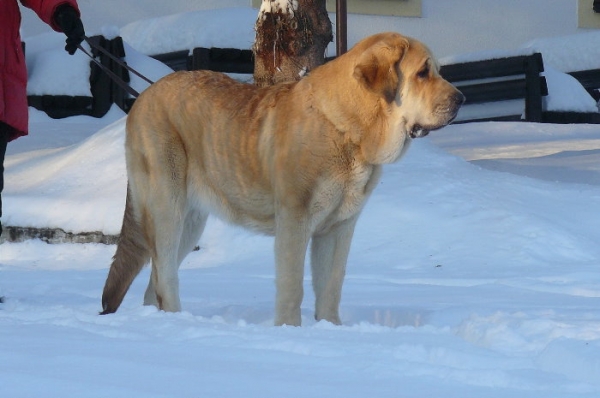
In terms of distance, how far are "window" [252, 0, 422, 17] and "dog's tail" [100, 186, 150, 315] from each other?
1456 cm

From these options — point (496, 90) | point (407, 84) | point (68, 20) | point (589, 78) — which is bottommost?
point (589, 78)

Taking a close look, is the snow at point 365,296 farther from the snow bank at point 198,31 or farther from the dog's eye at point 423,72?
the snow bank at point 198,31

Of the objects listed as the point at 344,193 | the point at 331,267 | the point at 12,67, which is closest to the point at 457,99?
the point at 344,193

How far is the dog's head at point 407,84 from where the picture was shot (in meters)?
5.18

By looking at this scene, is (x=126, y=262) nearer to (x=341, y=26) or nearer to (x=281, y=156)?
(x=281, y=156)

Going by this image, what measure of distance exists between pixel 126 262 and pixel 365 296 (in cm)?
151

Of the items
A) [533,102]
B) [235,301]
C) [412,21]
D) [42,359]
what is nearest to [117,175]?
[235,301]

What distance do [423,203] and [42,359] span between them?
18.7 ft

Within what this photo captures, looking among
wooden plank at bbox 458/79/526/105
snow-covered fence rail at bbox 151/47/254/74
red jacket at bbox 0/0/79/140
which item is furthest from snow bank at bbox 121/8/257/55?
red jacket at bbox 0/0/79/140

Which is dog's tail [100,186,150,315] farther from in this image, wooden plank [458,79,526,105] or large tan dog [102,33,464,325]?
wooden plank [458,79,526,105]

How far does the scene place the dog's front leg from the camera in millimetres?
5207

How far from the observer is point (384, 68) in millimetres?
5203

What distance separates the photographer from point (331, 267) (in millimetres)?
5617

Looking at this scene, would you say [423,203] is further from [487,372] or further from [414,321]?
[487,372]
